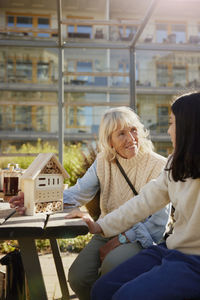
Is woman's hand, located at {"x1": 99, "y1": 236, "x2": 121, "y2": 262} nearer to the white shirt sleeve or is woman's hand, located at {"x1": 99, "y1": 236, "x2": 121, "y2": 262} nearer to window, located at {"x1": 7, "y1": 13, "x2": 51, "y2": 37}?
the white shirt sleeve

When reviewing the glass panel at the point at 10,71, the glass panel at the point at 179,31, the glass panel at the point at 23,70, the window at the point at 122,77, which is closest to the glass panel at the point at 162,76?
the window at the point at 122,77

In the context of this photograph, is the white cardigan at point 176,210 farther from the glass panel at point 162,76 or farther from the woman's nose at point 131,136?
the glass panel at point 162,76

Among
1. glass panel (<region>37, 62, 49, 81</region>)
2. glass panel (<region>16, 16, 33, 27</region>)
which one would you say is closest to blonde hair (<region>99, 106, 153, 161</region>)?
glass panel (<region>37, 62, 49, 81</region>)

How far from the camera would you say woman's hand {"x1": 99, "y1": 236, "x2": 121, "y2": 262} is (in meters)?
1.60

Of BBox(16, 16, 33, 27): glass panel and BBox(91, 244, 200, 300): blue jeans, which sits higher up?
BBox(16, 16, 33, 27): glass panel

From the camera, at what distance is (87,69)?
18.5 m

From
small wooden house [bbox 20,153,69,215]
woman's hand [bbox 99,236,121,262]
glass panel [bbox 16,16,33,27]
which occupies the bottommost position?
woman's hand [bbox 99,236,121,262]

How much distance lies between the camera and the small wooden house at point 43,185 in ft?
4.27

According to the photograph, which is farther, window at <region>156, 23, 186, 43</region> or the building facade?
window at <region>156, 23, 186, 43</region>

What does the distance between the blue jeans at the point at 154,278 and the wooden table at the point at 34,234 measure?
0.72 feet

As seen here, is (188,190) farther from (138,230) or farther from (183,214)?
(138,230)

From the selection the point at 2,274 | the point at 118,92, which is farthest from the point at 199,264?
the point at 118,92

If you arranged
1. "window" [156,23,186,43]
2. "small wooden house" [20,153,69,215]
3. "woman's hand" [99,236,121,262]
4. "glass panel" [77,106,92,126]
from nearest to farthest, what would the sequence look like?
"small wooden house" [20,153,69,215]
"woman's hand" [99,236,121,262]
"glass panel" [77,106,92,126]
"window" [156,23,186,43]

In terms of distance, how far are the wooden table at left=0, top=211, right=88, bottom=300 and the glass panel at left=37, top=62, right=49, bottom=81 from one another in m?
17.8
